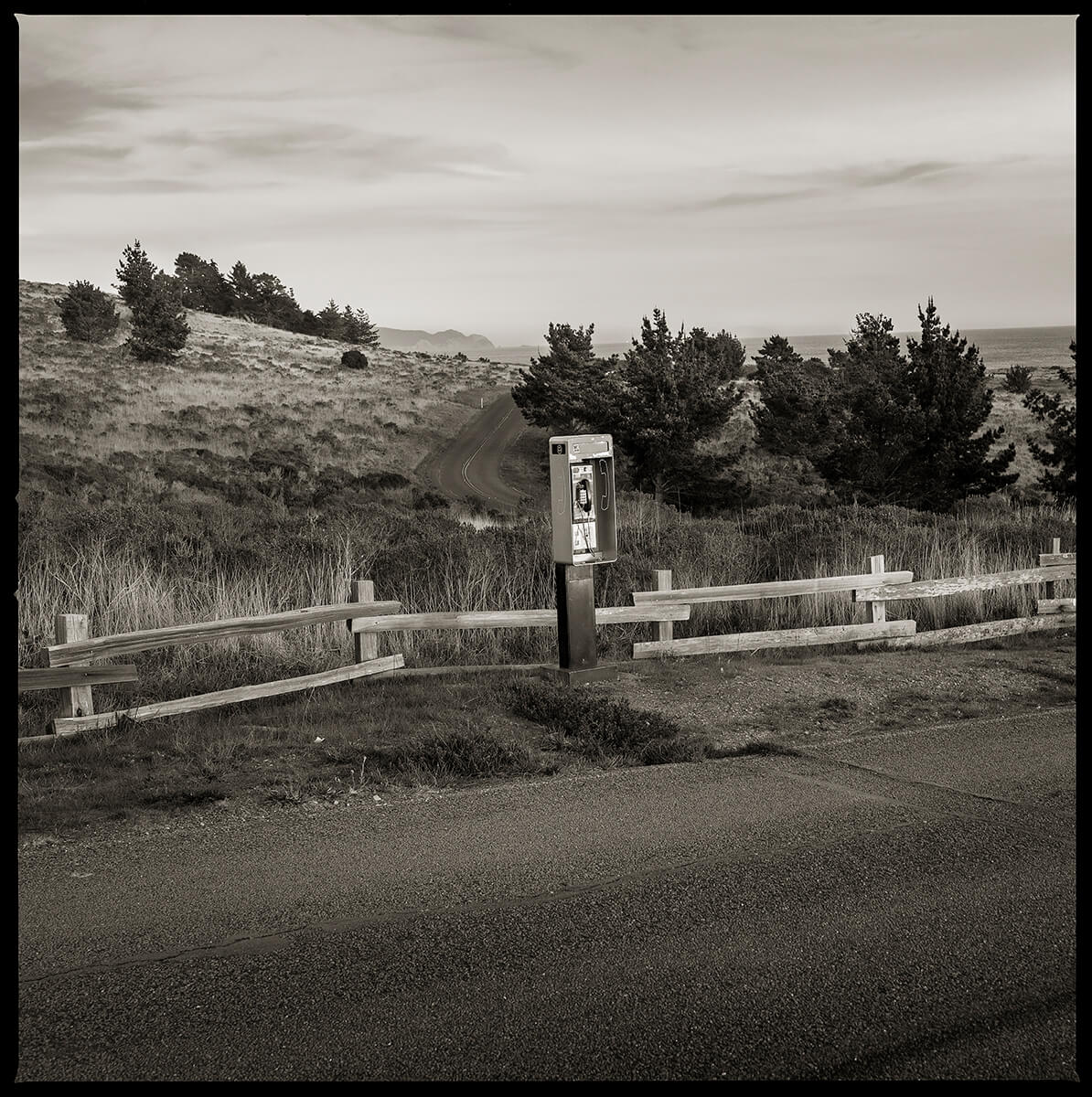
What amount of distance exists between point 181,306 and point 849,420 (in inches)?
1587

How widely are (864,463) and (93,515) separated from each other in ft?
67.4

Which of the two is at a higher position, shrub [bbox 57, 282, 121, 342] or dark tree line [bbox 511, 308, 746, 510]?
shrub [bbox 57, 282, 121, 342]

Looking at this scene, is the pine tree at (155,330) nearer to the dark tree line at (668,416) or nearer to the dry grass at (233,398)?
the dry grass at (233,398)

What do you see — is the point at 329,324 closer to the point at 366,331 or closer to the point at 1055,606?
the point at 366,331

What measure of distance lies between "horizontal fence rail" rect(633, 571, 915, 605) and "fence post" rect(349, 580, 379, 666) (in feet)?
7.83

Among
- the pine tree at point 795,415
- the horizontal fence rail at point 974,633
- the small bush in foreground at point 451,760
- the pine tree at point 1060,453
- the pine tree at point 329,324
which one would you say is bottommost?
the small bush in foreground at point 451,760

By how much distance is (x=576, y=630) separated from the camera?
9.36 m

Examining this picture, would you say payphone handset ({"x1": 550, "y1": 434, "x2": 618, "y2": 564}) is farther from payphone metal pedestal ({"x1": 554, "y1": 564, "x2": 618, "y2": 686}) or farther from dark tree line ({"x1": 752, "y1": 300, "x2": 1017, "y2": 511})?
dark tree line ({"x1": 752, "y1": 300, "x2": 1017, "y2": 511})

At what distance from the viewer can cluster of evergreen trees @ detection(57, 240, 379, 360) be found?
184 feet

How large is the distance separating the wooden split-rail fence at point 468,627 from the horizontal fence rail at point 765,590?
0.01 metres

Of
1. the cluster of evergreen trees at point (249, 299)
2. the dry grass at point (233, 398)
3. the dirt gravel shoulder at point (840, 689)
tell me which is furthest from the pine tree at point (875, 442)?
the cluster of evergreen trees at point (249, 299)

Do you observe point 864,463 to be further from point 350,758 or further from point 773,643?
point 350,758

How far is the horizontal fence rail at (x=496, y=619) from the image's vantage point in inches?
370

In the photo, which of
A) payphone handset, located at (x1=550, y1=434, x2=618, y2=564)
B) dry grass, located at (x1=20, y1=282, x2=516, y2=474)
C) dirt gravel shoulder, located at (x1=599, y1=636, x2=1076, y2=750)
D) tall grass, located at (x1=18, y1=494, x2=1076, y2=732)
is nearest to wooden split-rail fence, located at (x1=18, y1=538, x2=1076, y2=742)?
dirt gravel shoulder, located at (x1=599, y1=636, x2=1076, y2=750)
